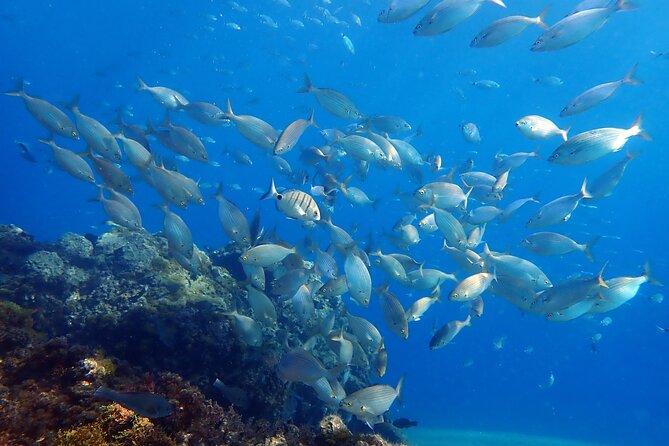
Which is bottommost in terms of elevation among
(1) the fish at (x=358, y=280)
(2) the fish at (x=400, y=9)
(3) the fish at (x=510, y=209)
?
(1) the fish at (x=358, y=280)

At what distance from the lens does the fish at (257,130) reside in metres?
6.46

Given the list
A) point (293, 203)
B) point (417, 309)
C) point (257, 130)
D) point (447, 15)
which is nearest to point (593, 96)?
point (447, 15)

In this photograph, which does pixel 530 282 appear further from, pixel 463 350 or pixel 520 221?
pixel 463 350

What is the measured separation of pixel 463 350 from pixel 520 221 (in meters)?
22.0

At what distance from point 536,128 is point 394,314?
4025mm

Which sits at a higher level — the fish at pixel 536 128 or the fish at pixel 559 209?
the fish at pixel 536 128

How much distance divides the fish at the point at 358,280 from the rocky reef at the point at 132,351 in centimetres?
168

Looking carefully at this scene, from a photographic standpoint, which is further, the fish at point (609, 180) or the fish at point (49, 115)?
the fish at point (609, 180)

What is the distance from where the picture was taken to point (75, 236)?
9242 millimetres

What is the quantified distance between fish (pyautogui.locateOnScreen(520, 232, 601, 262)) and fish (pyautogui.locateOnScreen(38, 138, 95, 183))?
24.5 feet

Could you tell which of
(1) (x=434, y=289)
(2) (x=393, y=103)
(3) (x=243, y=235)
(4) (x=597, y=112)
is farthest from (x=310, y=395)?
(2) (x=393, y=103)

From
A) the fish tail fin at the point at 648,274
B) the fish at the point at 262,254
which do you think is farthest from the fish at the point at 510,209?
the fish at the point at 262,254

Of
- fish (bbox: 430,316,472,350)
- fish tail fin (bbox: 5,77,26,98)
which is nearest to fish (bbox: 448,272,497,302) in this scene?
fish (bbox: 430,316,472,350)

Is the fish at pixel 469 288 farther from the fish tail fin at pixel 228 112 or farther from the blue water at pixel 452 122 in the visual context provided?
the blue water at pixel 452 122
